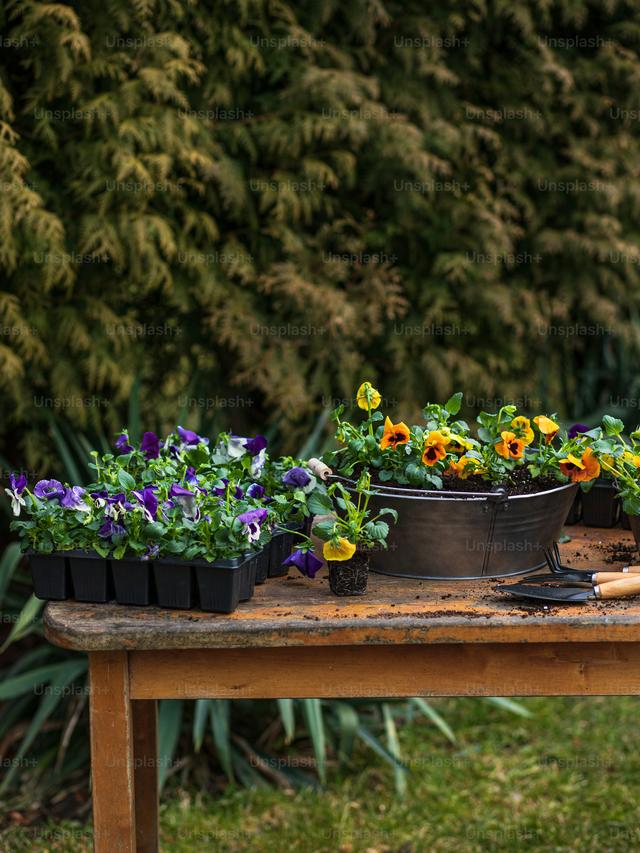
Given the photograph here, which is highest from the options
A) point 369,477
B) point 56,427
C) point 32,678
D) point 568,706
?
point 369,477

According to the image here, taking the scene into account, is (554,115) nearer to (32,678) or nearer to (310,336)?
(310,336)

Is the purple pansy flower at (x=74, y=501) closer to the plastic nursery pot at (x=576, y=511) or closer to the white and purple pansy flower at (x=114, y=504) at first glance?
the white and purple pansy flower at (x=114, y=504)

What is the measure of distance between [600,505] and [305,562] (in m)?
0.76

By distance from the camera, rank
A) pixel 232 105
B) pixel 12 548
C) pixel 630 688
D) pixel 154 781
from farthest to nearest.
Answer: pixel 232 105
pixel 12 548
pixel 154 781
pixel 630 688

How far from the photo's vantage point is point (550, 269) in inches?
159

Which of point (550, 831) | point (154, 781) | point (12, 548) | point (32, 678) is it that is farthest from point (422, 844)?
point (12, 548)

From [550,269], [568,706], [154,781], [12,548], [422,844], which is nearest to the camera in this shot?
[154,781]

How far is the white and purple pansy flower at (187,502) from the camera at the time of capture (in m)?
1.73

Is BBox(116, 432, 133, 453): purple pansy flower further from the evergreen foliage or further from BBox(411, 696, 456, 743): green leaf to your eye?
BBox(411, 696, 456, 743): green leaf

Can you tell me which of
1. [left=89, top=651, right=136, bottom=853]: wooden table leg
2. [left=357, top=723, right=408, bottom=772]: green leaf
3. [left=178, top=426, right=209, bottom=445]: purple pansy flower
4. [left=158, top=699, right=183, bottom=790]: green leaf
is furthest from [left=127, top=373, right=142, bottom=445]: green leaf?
[left=89, top=651, right=136, bottom=853]: wooden table leg

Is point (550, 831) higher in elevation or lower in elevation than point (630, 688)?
lower

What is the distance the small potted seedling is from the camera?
170cm

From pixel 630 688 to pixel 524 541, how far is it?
32cm

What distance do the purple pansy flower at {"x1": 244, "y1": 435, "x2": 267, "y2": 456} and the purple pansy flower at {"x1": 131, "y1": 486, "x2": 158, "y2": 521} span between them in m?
0.35
